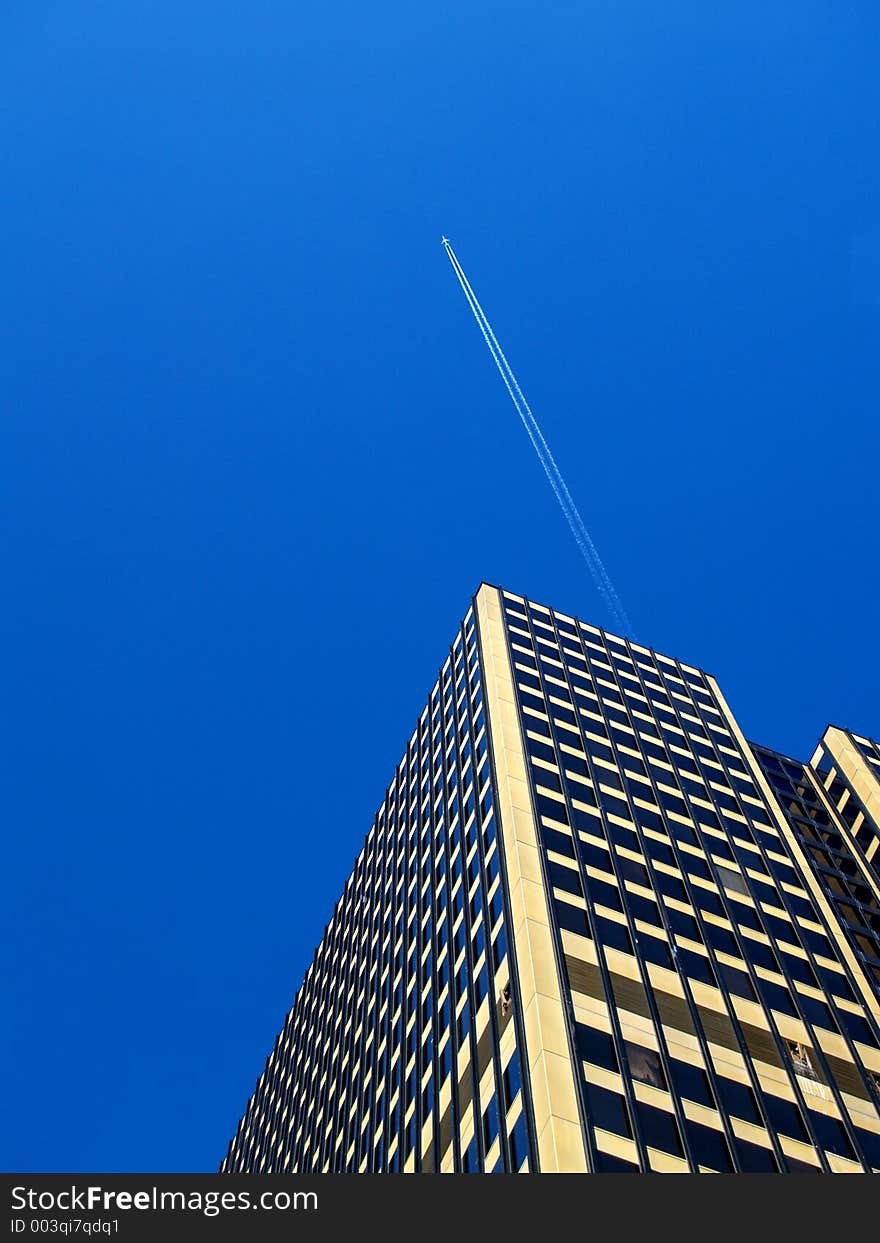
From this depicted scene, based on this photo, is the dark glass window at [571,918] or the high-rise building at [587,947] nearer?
the high-rise building at [587,947]

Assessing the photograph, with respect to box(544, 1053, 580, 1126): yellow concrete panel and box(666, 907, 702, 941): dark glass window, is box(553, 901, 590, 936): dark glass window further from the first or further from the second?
box(544, 1053, 580, 1126): yellow concrete panel

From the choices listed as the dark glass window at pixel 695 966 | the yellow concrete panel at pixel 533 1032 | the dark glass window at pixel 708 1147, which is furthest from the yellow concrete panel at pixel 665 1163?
the dark glass window at pixel 695 966

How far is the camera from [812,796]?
86750 mm

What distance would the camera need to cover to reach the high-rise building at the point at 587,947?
39812 millimetres

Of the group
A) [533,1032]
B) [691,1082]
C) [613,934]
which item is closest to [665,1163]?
[691,1082]

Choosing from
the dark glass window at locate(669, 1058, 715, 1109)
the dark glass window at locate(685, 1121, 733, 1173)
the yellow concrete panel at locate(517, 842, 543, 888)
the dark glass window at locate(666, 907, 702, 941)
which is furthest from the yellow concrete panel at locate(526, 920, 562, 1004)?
the dark glass window at locate(666, 907, 702, 941)

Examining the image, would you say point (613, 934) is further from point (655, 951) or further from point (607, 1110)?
point (607, 1110)

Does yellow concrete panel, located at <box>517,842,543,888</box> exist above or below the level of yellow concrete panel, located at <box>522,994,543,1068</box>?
above

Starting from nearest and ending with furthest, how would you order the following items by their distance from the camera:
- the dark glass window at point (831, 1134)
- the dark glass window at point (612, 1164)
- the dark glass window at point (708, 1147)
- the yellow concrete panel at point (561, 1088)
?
the dark glass window at point (612, 1164), the yellow concrete panel at point (561, 1088), the dark glass window at point (708, 1147), the dark glass window at point (831, 1134)

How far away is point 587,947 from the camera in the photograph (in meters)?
45.8

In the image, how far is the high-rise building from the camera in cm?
3981

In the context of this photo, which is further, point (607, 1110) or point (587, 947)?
point (587, 947)

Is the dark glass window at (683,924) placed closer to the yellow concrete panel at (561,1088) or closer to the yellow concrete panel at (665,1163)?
the yellow concrete panel at (561,1088)

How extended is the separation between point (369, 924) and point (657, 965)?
32486 millimetres
